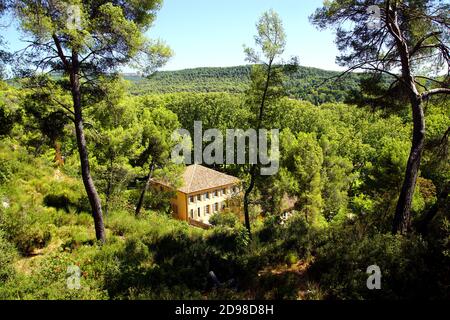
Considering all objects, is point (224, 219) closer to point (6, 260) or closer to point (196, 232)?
point (196, 232)

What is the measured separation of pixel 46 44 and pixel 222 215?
958 inches

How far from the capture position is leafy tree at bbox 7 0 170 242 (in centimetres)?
781

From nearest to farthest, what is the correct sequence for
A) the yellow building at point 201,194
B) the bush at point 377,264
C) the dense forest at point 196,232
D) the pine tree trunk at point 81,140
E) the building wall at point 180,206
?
the bush at point 377,264, the dense forest at point 196,232, the pine tree trunk at point 81,140, the building wall at point 180,206, the yellow building at point 201,194

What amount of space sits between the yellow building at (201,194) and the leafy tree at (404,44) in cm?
2559

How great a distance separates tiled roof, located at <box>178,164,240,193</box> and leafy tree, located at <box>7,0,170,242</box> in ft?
81.8

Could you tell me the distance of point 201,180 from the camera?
122 ft

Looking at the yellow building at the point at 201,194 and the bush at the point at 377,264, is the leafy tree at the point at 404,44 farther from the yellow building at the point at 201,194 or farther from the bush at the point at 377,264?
the yellow building at the point at 201,194

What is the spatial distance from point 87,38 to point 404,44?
27.0 ft

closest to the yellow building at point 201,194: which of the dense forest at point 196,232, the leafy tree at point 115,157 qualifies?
the leafy tree at point 115,157

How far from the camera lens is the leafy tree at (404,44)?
316 inches

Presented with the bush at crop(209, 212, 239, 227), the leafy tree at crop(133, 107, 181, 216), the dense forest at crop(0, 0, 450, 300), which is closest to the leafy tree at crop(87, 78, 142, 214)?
the leafy tree at crop(133, 107, 181, 216)

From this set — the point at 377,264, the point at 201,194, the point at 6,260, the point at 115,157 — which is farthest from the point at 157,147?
the point at 201,194

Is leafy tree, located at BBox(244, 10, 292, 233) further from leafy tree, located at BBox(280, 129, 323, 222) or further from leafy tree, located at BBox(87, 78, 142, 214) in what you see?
leafy tree, located at BBox(280, 129, 323, 222)

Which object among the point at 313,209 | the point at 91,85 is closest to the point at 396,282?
the point at 91,85
